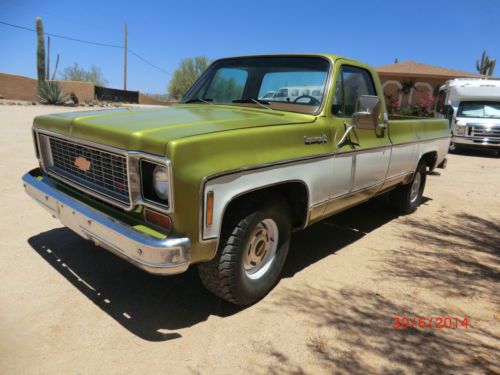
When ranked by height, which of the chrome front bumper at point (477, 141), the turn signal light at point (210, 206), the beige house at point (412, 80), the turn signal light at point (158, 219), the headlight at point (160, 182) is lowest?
the turn signal light at point (158, 219)

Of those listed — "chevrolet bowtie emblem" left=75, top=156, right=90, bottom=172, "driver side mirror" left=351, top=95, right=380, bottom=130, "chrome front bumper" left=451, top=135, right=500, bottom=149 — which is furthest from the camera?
"chrome front bumper" left=451, top=135, right=500, bottom=149

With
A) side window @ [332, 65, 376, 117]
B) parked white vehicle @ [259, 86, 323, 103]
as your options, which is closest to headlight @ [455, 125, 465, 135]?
side window @ [332, 65, 376, 117]

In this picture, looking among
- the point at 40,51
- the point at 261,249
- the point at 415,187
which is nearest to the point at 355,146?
the point at 261,249

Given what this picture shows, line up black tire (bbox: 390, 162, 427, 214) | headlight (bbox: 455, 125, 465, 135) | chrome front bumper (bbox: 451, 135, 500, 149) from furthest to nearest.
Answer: headlight (bbox: 455, 125, 465, 135) → chrome front bumper (bbox: 451, 135, 500, 149) → black tire (bbox: 390, 162, 427, 214)

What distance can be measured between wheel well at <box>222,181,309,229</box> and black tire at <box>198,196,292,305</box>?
5cm

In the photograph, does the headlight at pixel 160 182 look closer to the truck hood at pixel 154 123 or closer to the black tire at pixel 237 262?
the truck hood at pixel 154 123

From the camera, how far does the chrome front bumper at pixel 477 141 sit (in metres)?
13.1

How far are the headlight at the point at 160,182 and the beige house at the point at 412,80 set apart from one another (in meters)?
25.8

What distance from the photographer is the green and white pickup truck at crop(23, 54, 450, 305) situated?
2.31 meters

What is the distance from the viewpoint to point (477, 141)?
522 inches

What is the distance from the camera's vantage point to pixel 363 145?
12.6ft

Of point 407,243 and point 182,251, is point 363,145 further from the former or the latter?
point 182,251

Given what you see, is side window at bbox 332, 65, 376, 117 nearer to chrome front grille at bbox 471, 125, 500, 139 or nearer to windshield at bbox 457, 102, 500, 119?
chrome front grille at bbox 471, 125, 500, 139

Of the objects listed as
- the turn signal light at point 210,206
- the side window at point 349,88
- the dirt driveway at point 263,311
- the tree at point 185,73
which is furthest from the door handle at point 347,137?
the tree at point 185,73
